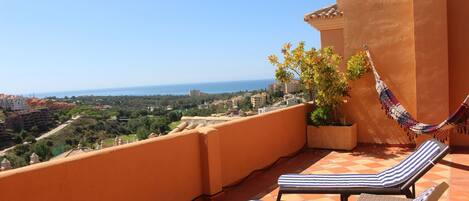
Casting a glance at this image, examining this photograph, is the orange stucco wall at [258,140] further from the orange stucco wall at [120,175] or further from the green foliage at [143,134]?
the green foliage at [143,134]

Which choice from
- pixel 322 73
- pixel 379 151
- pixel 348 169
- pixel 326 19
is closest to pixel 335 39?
pixel 326 19

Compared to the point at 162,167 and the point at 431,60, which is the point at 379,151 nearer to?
the point at 431,60

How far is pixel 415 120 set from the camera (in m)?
6.15

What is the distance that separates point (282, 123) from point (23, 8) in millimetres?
13897

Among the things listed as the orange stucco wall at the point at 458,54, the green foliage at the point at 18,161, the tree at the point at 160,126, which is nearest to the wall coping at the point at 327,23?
the orange stucco wall at the point at 458,54

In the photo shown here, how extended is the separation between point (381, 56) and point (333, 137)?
1777 mm

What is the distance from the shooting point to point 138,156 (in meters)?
3.85

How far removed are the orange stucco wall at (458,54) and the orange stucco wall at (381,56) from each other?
1.98 feet

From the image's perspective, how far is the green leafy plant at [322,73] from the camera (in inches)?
280

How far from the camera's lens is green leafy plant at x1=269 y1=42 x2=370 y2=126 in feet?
23.3

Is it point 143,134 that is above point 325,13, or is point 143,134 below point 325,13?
below

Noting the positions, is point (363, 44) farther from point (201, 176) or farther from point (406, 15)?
point (201, 176)

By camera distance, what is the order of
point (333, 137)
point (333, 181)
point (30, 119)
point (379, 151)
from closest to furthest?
point (333, 181) → point (379, 151) → point (333, 137) → point (30, 119)

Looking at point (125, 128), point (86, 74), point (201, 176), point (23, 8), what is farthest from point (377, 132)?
point (86, 74)
